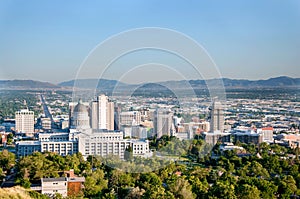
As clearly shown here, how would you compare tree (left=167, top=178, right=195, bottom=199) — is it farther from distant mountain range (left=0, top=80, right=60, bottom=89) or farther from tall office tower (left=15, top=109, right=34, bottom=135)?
distant mountain range (left=0, top=80, right=60, bottom=89)

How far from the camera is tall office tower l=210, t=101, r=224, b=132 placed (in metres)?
13.0

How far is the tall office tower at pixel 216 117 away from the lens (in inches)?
512

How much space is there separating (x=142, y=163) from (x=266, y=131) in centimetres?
791

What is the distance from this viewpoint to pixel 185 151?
967cm

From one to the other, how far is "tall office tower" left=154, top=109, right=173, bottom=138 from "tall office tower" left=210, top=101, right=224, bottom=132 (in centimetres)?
149

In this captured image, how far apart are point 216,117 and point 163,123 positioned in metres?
3.08

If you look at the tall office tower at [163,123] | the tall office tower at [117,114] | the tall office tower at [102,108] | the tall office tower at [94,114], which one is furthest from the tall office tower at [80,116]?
the tall office tower at [163,123]

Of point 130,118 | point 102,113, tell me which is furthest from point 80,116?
point 130,118

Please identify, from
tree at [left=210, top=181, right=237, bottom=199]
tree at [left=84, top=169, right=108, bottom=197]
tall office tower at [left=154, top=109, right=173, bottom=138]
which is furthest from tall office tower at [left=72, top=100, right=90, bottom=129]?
tree at [left=210, top=181, right=237, bottom=199]

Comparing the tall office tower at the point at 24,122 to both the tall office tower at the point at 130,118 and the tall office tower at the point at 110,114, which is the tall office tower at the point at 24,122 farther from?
the tall office tower at the point at 110,114

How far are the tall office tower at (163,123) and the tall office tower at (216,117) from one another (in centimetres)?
149

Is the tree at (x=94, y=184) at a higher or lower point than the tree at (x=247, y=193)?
lower

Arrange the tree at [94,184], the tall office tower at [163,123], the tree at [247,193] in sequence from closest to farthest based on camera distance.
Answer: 1. the tree at [247,193]
2. the tree at [94,184]
3. the tall office tower at [163,123]

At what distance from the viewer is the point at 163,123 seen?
11.8 m
